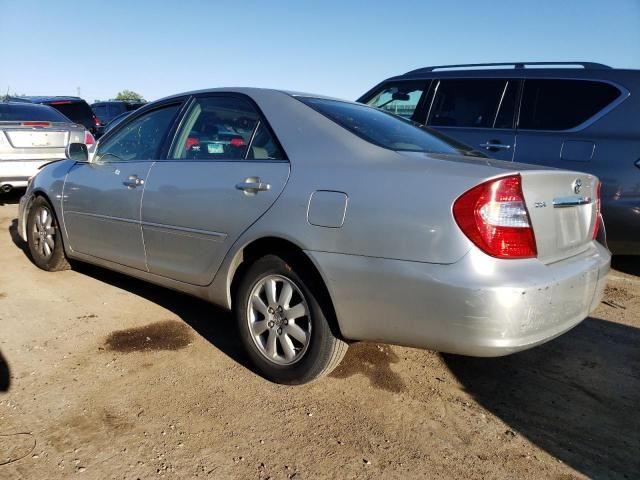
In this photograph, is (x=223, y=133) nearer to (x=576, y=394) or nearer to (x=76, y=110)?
(x=576, y=394)

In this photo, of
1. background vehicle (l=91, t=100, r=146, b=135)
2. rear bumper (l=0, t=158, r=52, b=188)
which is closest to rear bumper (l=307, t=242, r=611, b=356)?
rear bumper (l=0, t=158, r=52, b=188)

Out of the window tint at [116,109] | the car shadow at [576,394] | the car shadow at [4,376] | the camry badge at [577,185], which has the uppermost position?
the camry badge at [577,185]

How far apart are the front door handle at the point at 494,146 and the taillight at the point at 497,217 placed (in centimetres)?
288

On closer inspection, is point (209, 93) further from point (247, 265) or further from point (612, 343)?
point (612, 343)

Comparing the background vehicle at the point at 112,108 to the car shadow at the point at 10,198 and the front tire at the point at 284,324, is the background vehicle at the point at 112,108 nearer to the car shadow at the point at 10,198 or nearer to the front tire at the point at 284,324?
the car shadow at the point at 10,198

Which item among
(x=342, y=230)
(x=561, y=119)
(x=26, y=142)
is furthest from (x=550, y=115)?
(x=26, y=142)

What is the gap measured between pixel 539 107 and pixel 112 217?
3815mm

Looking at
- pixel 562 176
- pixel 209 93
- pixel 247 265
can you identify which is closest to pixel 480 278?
pixel 562 176

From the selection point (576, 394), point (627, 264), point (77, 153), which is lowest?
point (627, 264)

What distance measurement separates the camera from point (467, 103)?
556 cm

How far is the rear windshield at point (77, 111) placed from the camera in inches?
539

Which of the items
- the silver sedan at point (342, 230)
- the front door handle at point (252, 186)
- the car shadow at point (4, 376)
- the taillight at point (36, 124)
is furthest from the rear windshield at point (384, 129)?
the taillight at point (36, 124)

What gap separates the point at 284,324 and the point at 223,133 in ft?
4.24

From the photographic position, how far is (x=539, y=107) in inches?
201
